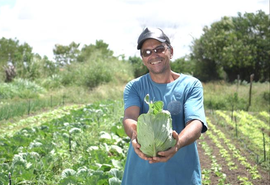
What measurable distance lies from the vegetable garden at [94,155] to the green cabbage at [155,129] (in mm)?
1983

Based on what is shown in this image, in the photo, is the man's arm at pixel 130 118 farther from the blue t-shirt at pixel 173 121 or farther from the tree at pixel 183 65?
the tree at pixel 183 65

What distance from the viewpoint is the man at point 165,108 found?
2.26 meters

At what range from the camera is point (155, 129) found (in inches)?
79.5

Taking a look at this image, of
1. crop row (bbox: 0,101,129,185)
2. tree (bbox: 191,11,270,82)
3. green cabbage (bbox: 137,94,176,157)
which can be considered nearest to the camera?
green cabbage (bbox: 137,94,176,157)

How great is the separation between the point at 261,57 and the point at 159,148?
2920 cm

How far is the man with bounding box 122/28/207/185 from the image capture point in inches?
88.9

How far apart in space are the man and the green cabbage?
0.50 ft

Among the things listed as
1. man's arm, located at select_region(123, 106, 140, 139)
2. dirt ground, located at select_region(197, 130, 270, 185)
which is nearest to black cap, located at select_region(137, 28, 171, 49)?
man's arm, located at select_region(123, 106, 140, 139)

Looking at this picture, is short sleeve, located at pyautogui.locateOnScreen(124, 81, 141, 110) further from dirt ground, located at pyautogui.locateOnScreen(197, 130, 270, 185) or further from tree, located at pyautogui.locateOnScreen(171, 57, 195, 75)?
tree, located at pyautogui.locateOnScreen(171, 57, 195, 75)

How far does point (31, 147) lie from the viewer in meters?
5.77

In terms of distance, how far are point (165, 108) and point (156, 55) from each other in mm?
343

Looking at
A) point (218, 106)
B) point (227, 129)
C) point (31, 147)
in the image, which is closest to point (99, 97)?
point (218, 106)

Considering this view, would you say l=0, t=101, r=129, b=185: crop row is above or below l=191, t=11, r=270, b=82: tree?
below

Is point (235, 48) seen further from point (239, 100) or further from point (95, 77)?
point (239, 100)
